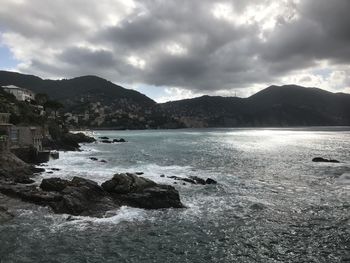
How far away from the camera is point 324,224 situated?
29500mm

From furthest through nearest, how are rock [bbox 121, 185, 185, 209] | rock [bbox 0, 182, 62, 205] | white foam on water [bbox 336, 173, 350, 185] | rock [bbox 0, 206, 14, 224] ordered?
white foam on water [bbox 336, 173, 350, 185] < rock [bbox 121, 185, 185, 209] < rock [bbox 0, 182, 62, 205] < rock [bbox 0, 206, 14, 224]

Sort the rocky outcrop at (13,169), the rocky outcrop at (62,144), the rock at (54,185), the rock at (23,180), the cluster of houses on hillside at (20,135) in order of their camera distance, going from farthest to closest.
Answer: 1. the rocky outcrop at (62,144)
2. the cluster of houses on hillside at (20,135)
3. the rocky outcrop at (13,169)
4. the rock at (23,180)
5. the rock at (54,185)

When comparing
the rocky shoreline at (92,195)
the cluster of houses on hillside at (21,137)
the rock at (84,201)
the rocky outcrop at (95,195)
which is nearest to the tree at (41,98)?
the cluster of houses on hillside at (21,137)

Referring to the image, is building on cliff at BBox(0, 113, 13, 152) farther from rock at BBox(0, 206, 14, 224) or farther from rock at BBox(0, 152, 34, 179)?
rock at BBox(0, 206, 14, 224)

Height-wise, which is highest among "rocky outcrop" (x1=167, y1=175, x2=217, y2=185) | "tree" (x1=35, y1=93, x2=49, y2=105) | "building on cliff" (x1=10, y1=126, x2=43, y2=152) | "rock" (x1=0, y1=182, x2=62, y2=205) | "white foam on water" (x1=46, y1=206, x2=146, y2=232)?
"tree" (x1=35, y1=93, x2=49, y2=105)

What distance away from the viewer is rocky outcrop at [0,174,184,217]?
32.7 m

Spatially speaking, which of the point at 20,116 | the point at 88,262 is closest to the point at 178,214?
the point at 88,262

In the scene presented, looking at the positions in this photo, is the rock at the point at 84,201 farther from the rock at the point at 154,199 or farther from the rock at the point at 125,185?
the rock at the point at 154,199

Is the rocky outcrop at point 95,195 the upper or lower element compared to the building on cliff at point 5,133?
lower

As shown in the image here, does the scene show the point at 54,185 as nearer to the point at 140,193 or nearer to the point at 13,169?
the point at 140,193

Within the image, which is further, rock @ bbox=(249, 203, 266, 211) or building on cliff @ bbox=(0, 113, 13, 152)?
building on cliff @ bbox=(0, 113, 13, 152)

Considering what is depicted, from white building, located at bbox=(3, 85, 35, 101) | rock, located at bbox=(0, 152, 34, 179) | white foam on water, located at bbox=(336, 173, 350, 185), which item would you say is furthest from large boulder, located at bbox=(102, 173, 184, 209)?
white building, located at bbox=(3, 85, 35, 101)

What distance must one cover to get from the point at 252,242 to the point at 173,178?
27.3 m

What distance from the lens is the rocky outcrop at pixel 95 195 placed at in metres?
32.7
